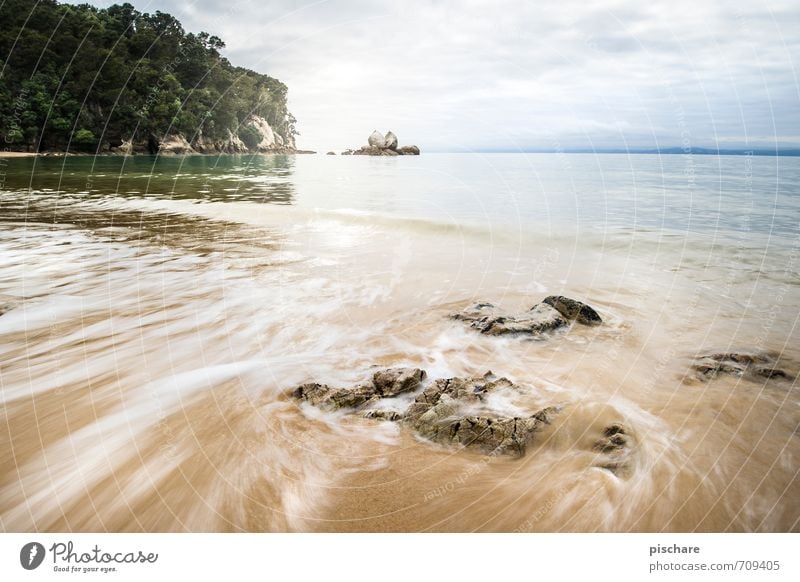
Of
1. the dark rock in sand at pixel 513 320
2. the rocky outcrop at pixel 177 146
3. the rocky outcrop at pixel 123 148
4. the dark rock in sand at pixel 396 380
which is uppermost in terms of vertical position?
the rocky outcrop at pixel 177 146

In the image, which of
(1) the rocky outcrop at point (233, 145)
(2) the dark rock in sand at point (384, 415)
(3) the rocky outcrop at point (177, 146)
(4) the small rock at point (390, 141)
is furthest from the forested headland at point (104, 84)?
(2) the dark rock in sand at point (384, 415)

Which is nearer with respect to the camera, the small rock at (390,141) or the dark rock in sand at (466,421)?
the dark rock in sand at (466,421)

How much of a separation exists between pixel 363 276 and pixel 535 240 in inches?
261

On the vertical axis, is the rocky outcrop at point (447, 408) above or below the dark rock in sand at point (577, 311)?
below

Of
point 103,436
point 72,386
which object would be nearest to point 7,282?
point 72,386

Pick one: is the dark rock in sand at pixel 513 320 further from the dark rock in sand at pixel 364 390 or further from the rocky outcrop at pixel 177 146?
the rocky outcrop at pixel 177 146

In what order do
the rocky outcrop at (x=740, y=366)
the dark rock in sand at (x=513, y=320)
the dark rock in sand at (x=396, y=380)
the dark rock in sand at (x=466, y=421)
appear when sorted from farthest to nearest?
1. the dark rock in sand at (x=513, y=320)
2. the rocky outcrop at (x=740, y=366)
3. the dark rock in sand at (x=396, y=380)
4. the dark rock in sand at (x=466, y=421)

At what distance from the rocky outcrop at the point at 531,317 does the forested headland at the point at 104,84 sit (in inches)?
2308

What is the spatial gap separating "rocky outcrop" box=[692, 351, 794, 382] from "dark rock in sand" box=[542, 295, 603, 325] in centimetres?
143

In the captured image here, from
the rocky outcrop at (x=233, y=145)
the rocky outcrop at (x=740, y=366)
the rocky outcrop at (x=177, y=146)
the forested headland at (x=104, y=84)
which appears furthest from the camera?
the rocky outcrop at (x=233, y=145)

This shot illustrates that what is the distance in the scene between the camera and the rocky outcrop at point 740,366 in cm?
476

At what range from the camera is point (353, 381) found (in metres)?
4.62

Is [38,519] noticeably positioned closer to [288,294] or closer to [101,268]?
[288,294]

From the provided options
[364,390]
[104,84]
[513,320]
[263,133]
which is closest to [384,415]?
[364,390]
